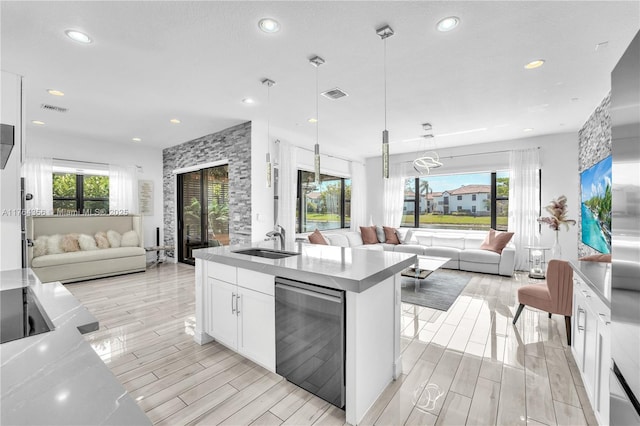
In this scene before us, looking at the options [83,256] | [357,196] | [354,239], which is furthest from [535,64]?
[83,256]

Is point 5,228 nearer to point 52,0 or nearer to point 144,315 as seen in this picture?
point 144,315

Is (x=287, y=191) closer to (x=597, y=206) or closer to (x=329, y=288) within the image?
(x=329, y=288)

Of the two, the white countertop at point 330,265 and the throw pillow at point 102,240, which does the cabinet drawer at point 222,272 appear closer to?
the white countertop at point 330,265

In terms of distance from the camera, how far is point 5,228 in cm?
272

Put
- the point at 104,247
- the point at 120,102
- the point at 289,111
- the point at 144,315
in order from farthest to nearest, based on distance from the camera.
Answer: the point at 104,247
the point at 289,111
the point at 120,102
the point at 144,315

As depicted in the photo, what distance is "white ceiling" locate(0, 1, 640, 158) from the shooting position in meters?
2.07

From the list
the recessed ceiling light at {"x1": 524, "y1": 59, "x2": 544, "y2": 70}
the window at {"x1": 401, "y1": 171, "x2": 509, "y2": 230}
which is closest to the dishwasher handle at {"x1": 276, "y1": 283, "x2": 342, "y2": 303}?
the recessed ceiling light at {"x1": 524, "y1": 59, "x2": 544, "y2": 70}

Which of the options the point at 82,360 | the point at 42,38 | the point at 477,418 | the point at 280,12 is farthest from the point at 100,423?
the point at 42,38

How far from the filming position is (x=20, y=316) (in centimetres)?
118

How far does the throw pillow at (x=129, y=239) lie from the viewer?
5.81m

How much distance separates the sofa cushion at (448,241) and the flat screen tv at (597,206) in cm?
198

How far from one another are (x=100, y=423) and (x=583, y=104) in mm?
5499

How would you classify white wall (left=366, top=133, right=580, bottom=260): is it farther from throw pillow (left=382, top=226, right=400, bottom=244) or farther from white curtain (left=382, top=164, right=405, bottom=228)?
throw pillow (left=382, top=226, right=400, bottom=244)

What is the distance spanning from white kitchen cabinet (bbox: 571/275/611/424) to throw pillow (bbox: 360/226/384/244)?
4.76 meters
